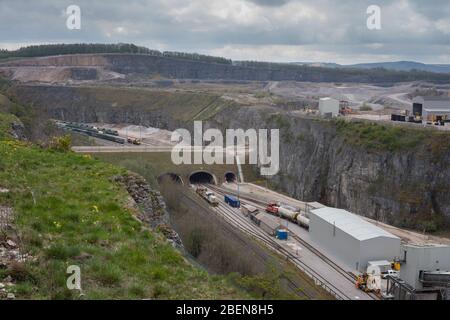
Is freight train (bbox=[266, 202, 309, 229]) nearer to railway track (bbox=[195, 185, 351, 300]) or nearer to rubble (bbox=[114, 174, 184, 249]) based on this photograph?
railway track (bbox=[195, 185, 351, 300])

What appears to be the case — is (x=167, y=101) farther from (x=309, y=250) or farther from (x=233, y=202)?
(x=309, y=250)

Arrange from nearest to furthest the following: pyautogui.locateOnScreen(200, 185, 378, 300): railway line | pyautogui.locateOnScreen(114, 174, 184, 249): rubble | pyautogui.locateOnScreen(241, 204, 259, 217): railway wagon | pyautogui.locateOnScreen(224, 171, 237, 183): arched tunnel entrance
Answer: pyautogui.locateOnScreen(114, 174, 184, 249): rubble, pyautogui.locateOnScreen(200, 185, 378, 300): railway line, pyautogui.locateOnScreen(241, 204, 259, 217): railway wagon, pyautogui.locateOnScreen(224, 171, 237, 183): arched tunnel entrance

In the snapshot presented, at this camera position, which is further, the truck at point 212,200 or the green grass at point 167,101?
the green grass at point 167,101

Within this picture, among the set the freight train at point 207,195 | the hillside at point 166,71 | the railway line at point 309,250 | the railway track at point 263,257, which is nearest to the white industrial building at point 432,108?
the railway line at point 309,250

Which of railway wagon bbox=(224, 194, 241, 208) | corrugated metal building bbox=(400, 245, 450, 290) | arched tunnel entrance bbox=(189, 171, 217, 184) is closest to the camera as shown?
corrugated metal building bbox=(400, 245, 450, 290)

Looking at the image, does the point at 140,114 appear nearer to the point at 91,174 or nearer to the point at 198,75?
the point at 198,75

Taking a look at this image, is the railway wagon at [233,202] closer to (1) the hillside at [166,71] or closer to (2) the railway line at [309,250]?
(2) the railway line at [309,250]

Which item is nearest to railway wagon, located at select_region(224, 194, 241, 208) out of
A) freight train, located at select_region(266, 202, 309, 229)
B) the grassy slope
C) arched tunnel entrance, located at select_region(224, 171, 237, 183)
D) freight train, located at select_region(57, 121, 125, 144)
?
freight train, located at select_region(266, 202, 309, 229)
